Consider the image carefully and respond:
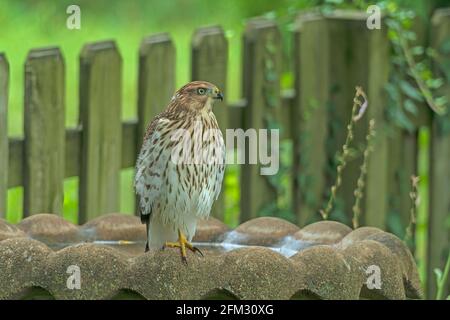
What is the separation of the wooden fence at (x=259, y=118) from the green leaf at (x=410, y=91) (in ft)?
0.40

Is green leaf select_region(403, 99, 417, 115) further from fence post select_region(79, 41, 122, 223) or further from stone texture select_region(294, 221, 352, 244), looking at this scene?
stone texture select_region(294, 221, 352, 244)

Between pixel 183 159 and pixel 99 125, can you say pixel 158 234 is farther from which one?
pixel 99 125

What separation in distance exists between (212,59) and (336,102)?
1032mm

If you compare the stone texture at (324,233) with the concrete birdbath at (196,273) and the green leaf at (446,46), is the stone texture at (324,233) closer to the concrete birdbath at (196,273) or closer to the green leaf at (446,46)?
the concrete birdbath at (196,273)

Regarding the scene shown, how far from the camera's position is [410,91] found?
279 inches

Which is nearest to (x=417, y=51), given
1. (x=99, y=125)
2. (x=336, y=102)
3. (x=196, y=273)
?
(x=336, y=102)

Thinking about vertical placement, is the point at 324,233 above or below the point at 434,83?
below

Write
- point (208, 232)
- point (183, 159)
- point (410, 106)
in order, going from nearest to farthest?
point (183, 159) < point (208, 232) < point (410, 106)

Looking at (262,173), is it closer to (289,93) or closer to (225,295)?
(289,93)

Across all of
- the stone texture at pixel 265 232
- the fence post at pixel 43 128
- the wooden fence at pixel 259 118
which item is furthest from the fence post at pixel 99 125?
the stone texture at pixel 265 232

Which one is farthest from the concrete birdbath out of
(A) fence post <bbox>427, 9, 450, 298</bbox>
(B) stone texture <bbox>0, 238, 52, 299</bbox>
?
(A) fence post <bbox>427, 9, 450, 298</bbox>

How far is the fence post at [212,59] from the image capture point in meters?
6.32

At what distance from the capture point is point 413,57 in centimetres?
726
